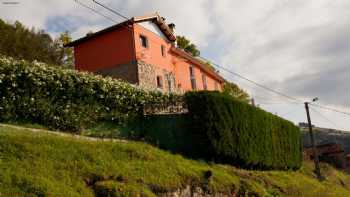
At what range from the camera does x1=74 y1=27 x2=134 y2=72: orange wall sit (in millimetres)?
33000

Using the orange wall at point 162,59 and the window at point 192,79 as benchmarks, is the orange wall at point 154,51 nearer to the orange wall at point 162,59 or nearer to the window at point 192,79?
the orange wall at point 162,59

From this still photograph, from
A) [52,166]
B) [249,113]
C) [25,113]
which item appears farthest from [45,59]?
[52,166]

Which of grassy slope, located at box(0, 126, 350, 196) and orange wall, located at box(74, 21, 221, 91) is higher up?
orange wall, located at box(74, 21, 221, 91)

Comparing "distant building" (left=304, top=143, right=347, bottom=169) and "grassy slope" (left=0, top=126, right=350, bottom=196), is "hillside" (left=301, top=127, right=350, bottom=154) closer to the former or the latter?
Result: "distant building" (left=304, top=143, right=347, bottom=169)

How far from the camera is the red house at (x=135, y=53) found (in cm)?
3275

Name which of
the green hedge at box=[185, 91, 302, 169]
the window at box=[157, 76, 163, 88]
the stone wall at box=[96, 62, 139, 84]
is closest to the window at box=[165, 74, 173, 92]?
the window at box=[157, 76, 163, 88]

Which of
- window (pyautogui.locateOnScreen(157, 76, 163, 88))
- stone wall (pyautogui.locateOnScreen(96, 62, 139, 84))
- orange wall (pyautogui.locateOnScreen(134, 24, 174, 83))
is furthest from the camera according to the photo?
window (pyautogui.locateOnScreen(157, 76, 163, 88))

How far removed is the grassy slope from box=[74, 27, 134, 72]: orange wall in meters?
15.1

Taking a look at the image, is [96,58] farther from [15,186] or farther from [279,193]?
[15,186]

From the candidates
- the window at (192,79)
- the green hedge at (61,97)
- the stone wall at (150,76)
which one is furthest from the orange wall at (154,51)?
the green hedge at (61,97)

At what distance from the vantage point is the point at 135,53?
3269 cm

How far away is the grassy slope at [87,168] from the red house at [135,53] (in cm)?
1430

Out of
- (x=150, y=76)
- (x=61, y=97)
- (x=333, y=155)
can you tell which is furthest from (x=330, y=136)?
(x=61, y=97)

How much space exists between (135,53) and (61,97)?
15.2 metres
